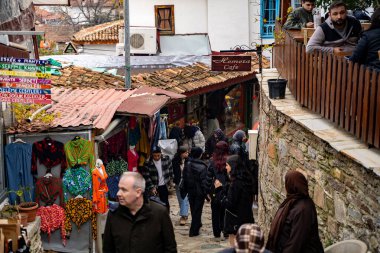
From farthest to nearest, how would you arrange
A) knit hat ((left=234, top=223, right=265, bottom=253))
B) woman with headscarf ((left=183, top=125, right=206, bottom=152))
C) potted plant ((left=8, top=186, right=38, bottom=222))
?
1. woman with headscarf ((left=183, top=125, right=206, bottom=152))
2. potted plant ((left=8, top=186, right=38, bottom=222))
3. knit hat ((left=234, top=223, right=265, bottom=253))

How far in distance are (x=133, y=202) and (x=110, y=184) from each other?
6.73 meters

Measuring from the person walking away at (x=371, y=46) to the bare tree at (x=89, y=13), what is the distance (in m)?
44.9

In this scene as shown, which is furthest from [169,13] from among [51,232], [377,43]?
[377,43]

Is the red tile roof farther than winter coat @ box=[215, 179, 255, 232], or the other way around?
the red tile roof

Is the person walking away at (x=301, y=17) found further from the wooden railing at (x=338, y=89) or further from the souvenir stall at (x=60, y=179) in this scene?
the souvenir stall at (x=60, y=179)

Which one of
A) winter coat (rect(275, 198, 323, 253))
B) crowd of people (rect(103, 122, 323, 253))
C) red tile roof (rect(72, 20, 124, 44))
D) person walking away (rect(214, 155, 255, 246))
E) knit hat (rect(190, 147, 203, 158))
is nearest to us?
crowd of people (rect(103, 122, 323, 253))

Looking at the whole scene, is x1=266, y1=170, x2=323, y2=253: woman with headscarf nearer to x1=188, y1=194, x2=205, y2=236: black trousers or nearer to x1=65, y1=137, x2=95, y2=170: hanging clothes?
x1=65, y1=137, x2=95, y2=170: hanging clothes

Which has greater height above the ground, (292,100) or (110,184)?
(292,100)

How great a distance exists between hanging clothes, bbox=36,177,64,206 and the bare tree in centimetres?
4220

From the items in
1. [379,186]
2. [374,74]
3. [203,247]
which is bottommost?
[203,247]

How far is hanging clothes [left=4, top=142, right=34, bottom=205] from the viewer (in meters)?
10.2

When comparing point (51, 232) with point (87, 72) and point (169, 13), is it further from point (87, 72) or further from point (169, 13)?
point (169, 13)

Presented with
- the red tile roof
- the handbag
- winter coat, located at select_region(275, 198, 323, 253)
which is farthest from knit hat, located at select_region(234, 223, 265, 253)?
the red tile roof

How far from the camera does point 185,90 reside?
18.2 meters
